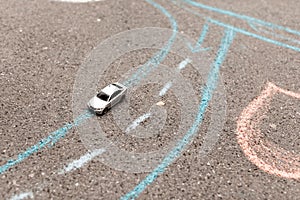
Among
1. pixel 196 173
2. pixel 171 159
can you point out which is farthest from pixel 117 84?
pixel 196 173

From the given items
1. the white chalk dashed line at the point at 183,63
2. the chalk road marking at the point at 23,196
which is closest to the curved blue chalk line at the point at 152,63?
the white chalk dashed line at the point at 183,63

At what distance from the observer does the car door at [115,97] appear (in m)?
8.80

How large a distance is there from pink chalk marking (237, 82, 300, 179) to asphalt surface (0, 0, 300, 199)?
0.07 meters

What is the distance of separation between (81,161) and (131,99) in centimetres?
222

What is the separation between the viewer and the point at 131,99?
9.31m

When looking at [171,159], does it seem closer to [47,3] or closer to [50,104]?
[50,104]

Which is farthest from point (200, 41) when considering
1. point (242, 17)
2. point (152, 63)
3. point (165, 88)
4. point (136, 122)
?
point (136, 122)

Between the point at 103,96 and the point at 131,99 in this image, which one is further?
the point at 131,99

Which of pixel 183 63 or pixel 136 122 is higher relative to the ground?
pixel 183 63

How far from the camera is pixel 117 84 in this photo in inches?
362

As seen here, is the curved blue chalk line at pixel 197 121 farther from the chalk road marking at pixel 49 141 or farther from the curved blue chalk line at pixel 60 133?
the chalk road marking at pixel 49 141

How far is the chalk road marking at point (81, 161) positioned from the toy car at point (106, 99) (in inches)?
41.9

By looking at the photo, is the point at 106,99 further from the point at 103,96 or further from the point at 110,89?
the point at 110,89

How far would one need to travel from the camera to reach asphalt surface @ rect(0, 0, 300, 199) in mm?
7410
